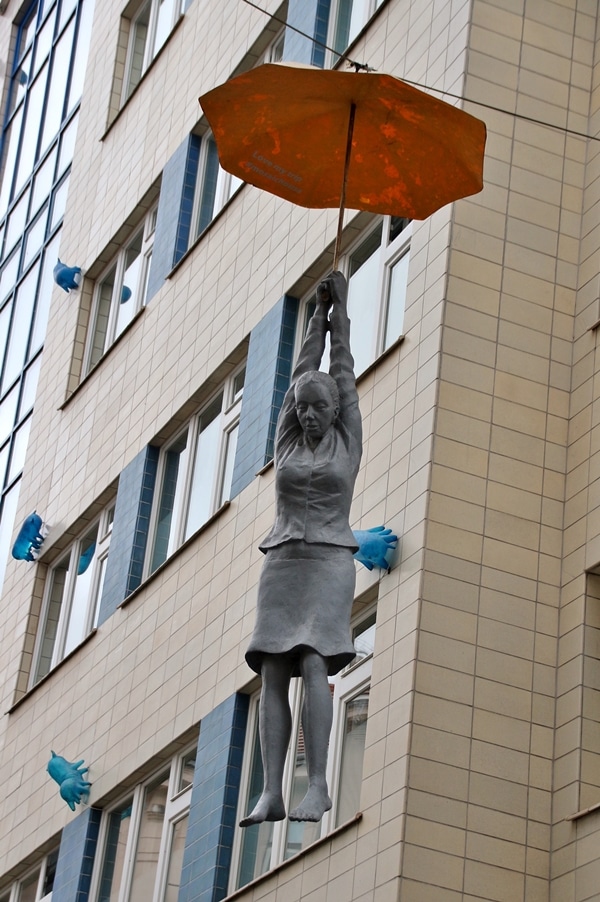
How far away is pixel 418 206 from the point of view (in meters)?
13.9

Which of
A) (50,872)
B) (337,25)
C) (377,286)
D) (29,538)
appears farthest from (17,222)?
(377,286)

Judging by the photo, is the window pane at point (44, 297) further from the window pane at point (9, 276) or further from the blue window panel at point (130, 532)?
the blue window panel at point (130, 532)

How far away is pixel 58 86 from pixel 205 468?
14826mm

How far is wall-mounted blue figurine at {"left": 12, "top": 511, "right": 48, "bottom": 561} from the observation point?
29.8 m

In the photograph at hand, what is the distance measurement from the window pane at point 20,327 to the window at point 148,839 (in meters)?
12.7

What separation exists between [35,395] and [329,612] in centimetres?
2161

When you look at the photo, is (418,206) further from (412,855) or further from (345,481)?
(412,855)

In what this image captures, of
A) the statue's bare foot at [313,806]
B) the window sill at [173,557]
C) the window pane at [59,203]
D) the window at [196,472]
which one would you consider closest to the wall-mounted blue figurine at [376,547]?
the window sill at [173,557]

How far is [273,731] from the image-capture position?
12281mm

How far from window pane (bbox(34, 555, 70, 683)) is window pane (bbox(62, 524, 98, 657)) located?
0.69 metres

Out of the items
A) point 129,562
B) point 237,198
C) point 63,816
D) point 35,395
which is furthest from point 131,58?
point 63,816

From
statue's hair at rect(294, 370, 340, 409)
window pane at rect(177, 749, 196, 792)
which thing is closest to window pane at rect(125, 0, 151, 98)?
window pane at rect(177, 749, 196, 792)

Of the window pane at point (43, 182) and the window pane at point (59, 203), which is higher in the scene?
the window pane at point (43, 182)

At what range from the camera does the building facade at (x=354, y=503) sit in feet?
57.7
